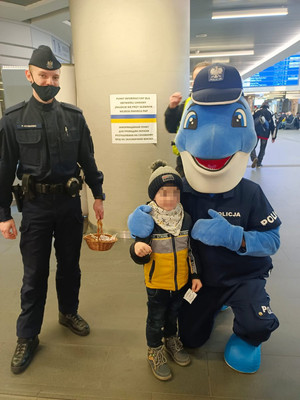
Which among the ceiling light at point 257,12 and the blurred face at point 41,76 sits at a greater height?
the ceiling light at point 257,12

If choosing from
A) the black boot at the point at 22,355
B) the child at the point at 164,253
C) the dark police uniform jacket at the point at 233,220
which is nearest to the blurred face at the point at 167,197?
the child at the point at 164,253

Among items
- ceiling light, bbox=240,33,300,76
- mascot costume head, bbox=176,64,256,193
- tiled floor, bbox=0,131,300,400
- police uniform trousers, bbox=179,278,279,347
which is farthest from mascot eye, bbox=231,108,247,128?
ceiling light, bbox=240,33,300,76

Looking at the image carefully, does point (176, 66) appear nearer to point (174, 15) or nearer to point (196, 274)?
point (174, 15)

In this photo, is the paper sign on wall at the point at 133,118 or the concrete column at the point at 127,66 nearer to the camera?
the concrete column at the point at 127,66

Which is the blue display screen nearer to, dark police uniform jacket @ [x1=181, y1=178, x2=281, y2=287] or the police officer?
dark police uniform jacket @ [x1=181, y1=178, x2=281, y2=287]

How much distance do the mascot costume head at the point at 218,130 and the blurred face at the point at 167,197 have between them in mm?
170

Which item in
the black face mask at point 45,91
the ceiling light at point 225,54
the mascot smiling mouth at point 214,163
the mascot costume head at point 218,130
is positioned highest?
the ceiling light at point 225,54

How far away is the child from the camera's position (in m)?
1.71

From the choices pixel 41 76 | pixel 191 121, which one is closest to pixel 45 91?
pixel 41 76

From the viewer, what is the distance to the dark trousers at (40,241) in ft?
6.42

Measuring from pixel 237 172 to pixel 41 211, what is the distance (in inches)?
46.5

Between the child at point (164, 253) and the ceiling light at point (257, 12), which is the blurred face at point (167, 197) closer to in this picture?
the child at point (164, 253)

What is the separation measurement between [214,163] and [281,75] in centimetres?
2322

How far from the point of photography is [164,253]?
174 centimetres
